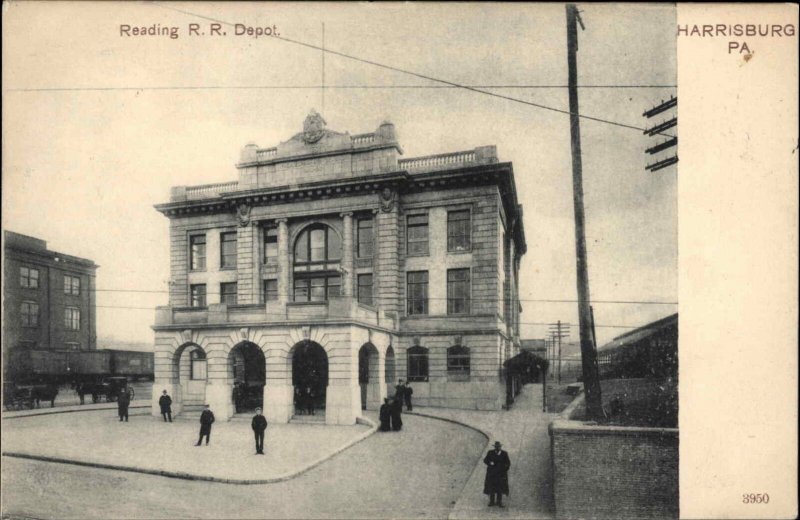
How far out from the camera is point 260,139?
15.0m

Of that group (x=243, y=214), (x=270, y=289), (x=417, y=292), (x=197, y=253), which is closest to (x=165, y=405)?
(x=270, y=289)

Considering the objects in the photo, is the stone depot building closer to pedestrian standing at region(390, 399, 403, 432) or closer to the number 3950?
pedestrian standing at region(390, 399, 403, 432)

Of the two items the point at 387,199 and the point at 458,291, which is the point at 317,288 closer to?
the point at 387,199

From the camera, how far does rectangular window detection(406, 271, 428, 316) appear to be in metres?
26.6

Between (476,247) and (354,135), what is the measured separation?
294 inches

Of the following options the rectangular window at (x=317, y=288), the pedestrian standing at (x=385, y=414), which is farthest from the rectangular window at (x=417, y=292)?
the pedestrian standing at (x=385, y=414)

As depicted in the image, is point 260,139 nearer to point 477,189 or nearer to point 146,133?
point 146,133

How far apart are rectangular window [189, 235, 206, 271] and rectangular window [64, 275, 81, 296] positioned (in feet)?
42.0

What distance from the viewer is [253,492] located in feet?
41.6

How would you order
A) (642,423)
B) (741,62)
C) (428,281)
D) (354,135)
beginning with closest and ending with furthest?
(741,62) < (642,423) < (354,135) < (428,281)

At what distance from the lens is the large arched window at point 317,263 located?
27141 millimetres


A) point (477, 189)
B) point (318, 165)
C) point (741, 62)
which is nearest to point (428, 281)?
point (477, 189)

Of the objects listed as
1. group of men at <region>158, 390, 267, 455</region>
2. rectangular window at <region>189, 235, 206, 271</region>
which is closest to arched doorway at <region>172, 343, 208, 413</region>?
rectangular window at <region>189, 235, 206, 271</region>

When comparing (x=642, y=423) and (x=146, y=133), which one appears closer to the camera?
(x=642, y=423)
